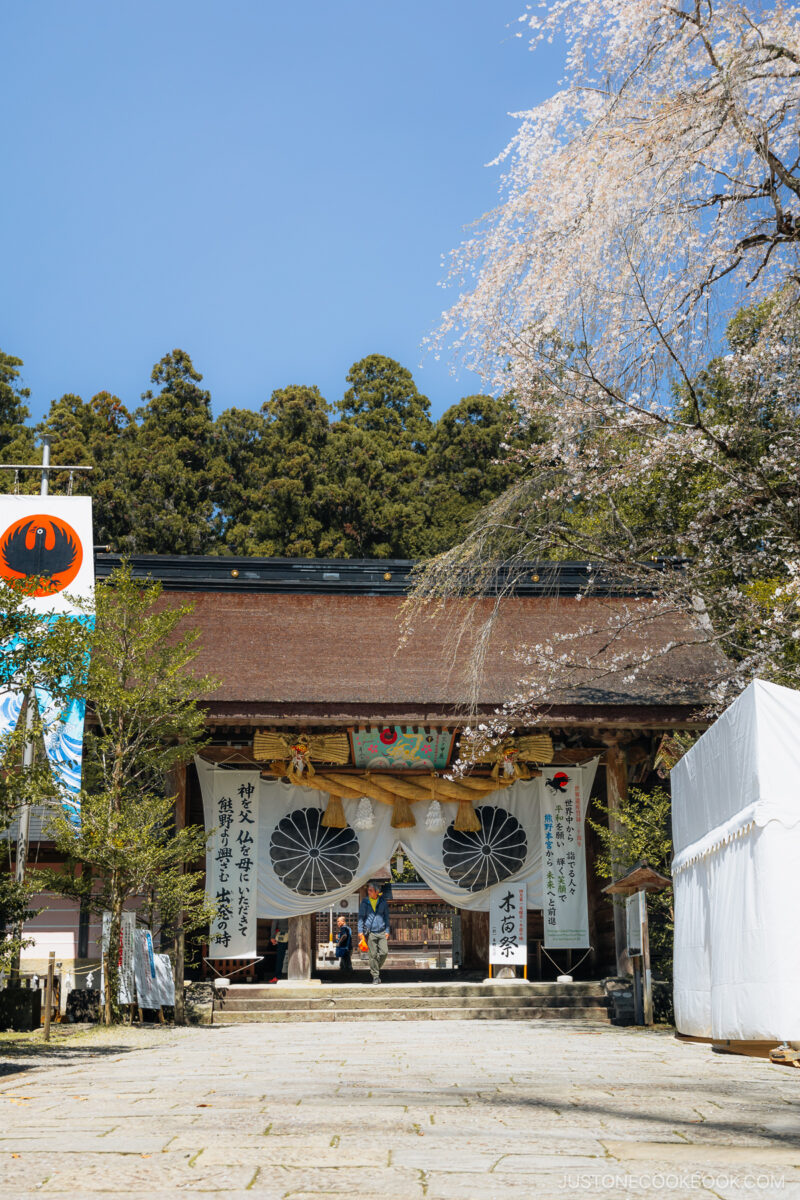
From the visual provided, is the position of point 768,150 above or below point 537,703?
above

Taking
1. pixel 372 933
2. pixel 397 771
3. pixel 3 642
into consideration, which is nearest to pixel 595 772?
pixel 397 771

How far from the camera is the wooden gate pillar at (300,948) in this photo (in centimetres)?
1154

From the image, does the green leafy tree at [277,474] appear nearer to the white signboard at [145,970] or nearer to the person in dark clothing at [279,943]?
the person in dark clothing at [279,943]

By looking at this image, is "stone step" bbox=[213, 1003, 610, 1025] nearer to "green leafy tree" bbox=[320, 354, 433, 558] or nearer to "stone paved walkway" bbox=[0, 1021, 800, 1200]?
"stone paved walkway" bbox=[0, 1021, 800, 1200]

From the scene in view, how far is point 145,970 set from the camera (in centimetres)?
973

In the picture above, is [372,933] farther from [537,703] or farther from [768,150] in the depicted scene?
[768,150]

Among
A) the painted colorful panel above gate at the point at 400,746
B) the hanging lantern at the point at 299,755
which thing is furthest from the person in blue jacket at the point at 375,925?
the hanging lantern at the point at 299,755

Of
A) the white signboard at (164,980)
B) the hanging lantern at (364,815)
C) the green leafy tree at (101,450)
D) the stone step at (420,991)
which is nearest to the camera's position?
the white signboard at (164,980)

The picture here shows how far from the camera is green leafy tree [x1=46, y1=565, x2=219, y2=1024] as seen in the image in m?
9.17

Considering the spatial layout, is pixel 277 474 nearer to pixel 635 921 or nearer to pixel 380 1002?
pixel 380 1002

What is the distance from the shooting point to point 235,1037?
8352 millimetres

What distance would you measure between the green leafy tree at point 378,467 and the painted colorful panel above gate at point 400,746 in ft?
40.9

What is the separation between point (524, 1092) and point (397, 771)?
784 centimetres

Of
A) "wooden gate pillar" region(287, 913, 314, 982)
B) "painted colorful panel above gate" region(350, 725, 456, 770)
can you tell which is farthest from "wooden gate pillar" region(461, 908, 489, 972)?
"painted colorful panel above gate" region(350, 725, 456, 770)
